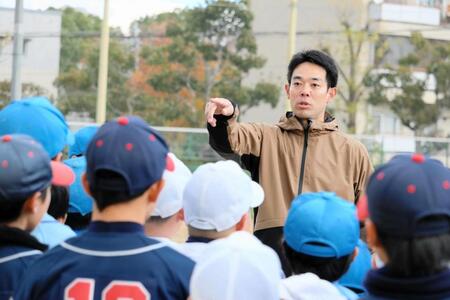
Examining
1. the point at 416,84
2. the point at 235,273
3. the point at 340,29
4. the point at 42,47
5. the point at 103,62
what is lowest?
the point at 235,273

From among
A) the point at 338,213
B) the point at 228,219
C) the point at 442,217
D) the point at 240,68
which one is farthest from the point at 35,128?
the point at 240,68

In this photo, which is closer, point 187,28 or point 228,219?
point 228,219

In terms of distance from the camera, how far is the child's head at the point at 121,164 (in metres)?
2.34

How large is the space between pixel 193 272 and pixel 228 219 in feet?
1.17

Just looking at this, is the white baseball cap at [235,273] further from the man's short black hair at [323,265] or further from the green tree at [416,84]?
the green tree at [416,84]

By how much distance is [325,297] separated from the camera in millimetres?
2570

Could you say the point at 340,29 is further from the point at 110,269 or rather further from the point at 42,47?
the point at 110,269

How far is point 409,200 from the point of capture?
6.43ft

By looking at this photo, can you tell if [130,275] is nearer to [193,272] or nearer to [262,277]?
[193,272]

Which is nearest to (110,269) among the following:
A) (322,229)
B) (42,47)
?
(322,229)

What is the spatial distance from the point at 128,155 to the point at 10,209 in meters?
0.52

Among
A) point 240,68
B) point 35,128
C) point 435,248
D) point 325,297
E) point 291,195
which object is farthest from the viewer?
point 240,68

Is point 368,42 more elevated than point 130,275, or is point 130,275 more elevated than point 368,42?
point 368,42

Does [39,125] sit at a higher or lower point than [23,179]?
higher
